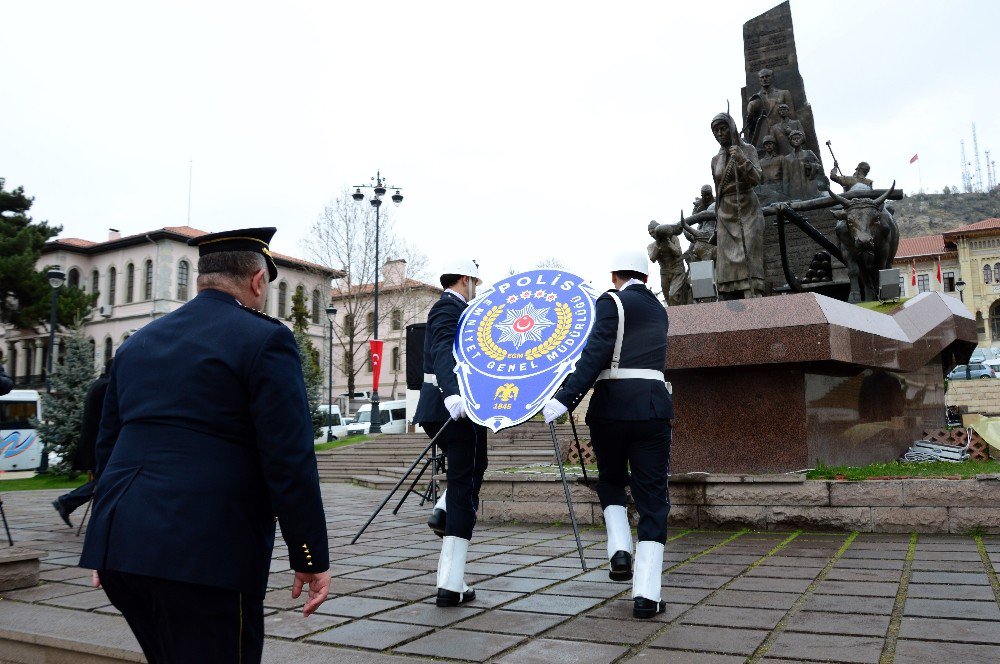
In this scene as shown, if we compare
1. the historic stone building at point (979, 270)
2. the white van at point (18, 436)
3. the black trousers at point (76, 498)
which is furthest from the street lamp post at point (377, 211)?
the historic stone building at point (979, 270)

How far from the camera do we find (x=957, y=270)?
73.1 metres

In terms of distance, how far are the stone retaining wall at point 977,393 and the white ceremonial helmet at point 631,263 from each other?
34.6 metres

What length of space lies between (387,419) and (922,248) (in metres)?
→ 59.7

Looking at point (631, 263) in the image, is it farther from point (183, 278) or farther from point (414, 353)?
point (183, 278)

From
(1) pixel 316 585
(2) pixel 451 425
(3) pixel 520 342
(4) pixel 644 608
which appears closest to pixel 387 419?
(3) pixel 520 342

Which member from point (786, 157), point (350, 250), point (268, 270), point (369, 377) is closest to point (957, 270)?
point (369, 377)

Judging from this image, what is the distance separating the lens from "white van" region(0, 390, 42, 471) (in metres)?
28.7

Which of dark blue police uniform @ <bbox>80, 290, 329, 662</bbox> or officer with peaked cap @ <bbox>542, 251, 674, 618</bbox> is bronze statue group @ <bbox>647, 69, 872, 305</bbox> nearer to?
officer with peaked cap @ <bbox>542, 251, 674, 618</bbox>

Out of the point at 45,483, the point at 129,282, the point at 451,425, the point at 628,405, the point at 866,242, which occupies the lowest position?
the point at 45,483

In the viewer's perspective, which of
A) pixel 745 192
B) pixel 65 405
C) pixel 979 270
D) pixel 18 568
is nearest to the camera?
pixel 18 568

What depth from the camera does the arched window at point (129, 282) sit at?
182 ft

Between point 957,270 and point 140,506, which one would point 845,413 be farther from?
point 957,270

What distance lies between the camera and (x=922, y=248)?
7700cm

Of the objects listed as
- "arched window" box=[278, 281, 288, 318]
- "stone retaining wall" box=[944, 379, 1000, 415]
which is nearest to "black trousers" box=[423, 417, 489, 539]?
"stone retaining wall" box=[944, 379, 1000, 415]
